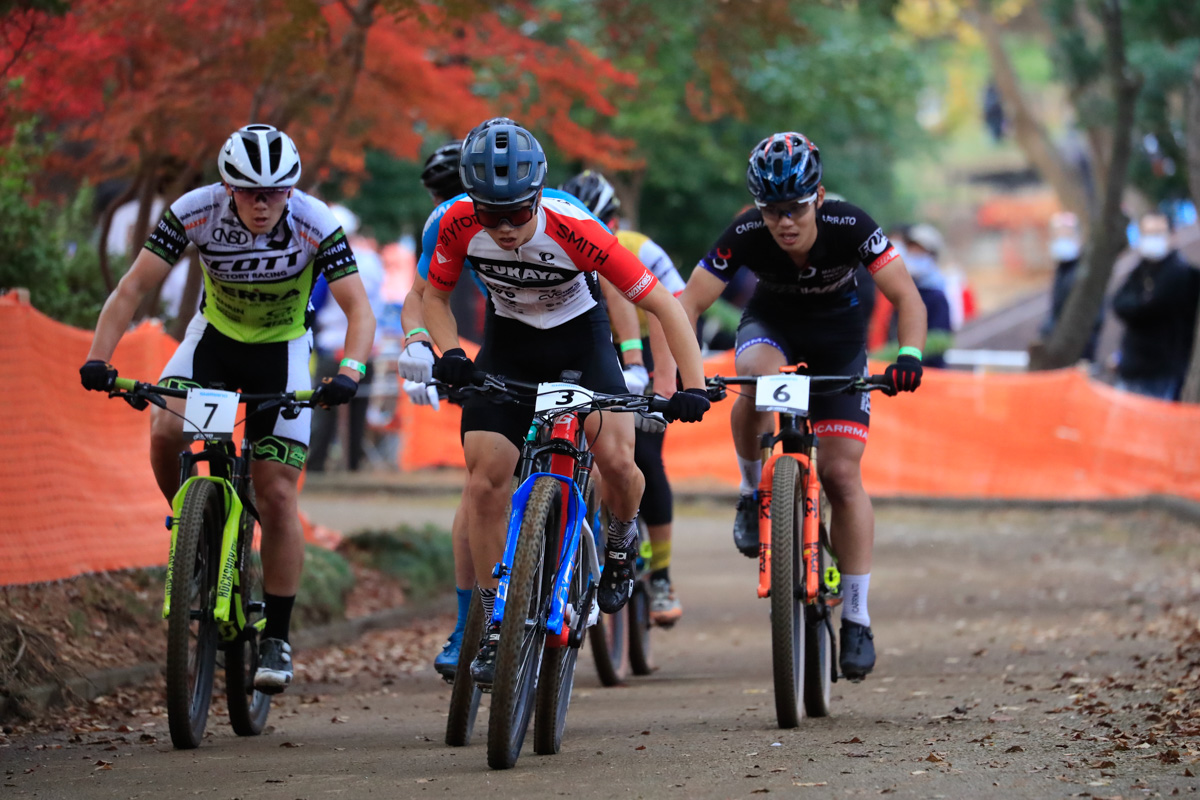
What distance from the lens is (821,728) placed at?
7.11 metres

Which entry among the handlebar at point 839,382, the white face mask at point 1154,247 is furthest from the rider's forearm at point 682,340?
the white face mask at point 1154,247

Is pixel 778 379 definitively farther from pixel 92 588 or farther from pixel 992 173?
pixel 992 173

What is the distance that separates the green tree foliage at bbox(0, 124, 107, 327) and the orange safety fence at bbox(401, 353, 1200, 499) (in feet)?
28.6

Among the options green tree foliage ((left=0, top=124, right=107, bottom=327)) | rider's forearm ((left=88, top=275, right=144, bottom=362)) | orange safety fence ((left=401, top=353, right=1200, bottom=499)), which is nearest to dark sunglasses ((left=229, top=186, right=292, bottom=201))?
rider's forearm ((left=88, top=275, right=144, bottom=362))

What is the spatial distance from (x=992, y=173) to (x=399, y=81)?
58380mm

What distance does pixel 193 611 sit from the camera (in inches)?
275

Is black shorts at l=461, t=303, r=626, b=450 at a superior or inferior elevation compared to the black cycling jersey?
inferior

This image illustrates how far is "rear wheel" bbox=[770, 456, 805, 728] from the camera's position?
22.9 feet

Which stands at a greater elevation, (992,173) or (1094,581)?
(992,173)

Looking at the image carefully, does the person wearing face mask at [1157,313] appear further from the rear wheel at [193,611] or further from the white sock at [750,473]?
the rear wheel at [193,611]

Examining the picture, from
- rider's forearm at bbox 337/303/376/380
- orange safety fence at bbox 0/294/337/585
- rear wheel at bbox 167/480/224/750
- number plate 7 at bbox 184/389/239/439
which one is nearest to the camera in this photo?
rear wheel at bbox 167/480/224/750

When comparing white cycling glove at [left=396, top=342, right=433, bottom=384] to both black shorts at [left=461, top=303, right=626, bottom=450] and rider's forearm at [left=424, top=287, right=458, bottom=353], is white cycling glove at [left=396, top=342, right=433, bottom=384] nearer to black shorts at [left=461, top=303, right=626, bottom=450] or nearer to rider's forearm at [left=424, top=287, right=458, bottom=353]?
rider's forearm at [left=424, top=287, right=458, bottom=353]

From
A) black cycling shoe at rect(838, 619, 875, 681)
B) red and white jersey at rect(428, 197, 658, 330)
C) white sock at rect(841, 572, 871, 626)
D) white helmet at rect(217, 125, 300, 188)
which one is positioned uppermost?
white helmet at rect(217, 125, 300, 188)

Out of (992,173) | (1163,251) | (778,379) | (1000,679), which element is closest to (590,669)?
(1000,679)
